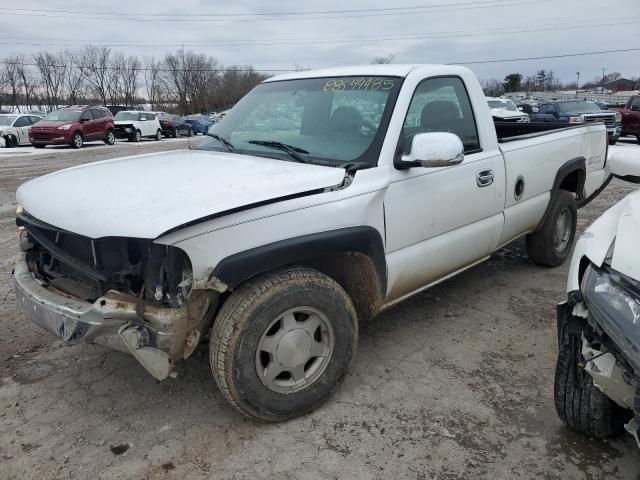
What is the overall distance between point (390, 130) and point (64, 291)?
203cm

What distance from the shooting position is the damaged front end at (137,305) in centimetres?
232

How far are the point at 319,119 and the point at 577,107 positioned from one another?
20247mm

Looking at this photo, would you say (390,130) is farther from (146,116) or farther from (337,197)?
(146,116)

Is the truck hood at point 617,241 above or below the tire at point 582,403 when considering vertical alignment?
above

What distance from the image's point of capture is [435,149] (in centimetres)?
Result: 286

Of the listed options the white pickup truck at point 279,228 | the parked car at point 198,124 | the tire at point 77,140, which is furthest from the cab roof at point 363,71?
the parked car at point 198,124

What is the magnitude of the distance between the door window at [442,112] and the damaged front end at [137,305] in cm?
158

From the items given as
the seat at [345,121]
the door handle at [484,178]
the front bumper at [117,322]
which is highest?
the seat at [345,121]

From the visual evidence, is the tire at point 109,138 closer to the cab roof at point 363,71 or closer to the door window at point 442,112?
the cab roof at point 363,71

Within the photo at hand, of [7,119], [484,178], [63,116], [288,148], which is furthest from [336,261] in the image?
[7,119]

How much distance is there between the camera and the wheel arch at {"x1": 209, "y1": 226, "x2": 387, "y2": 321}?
238 cm

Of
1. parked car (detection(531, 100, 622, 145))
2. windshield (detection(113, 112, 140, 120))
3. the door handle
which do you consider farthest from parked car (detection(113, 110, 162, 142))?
the door handle

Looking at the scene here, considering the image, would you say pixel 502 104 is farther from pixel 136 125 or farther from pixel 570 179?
pixel 570 179

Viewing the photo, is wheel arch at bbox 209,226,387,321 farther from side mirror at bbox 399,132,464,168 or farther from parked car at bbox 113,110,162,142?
parked car at bbox 113,110,162,142
